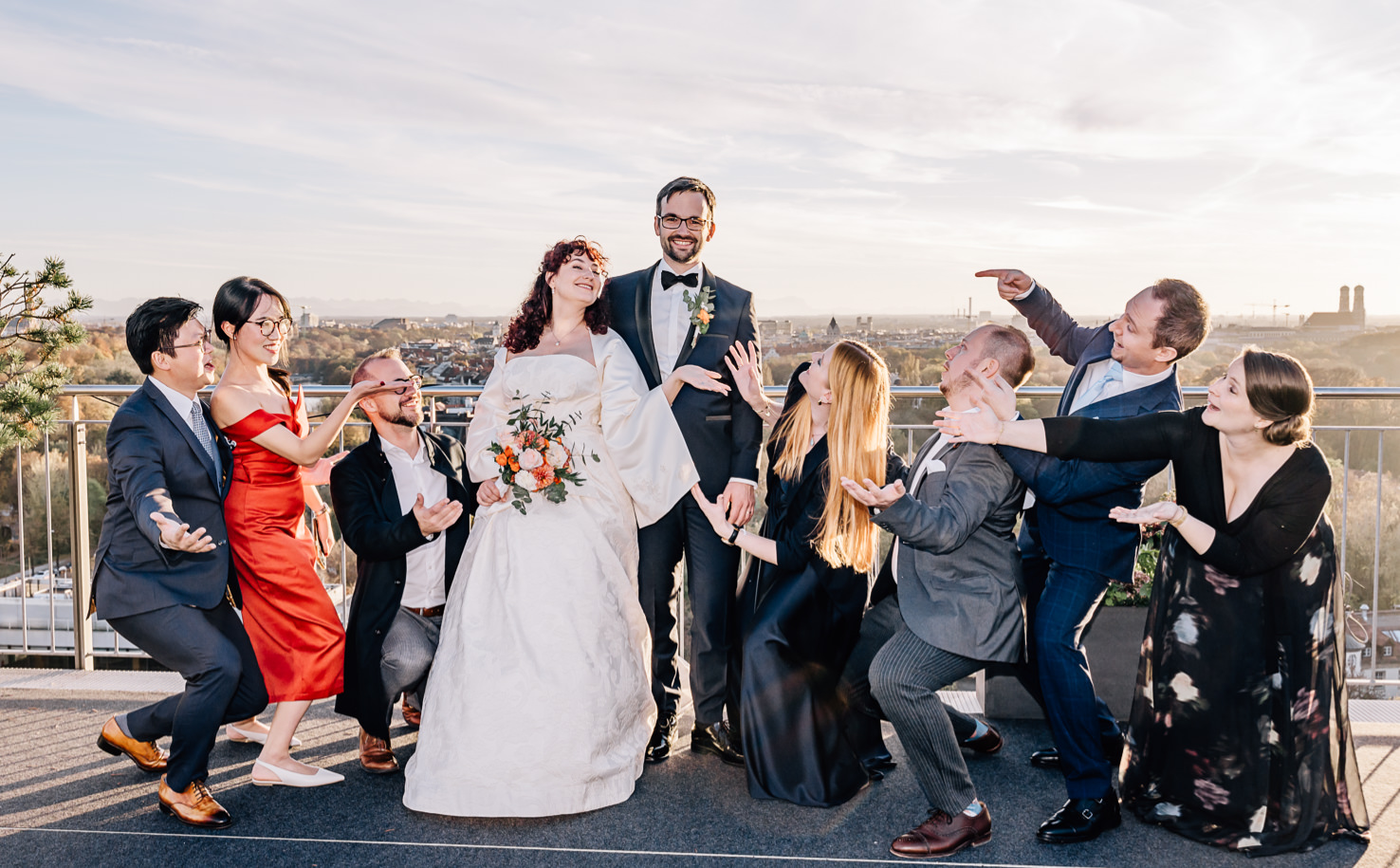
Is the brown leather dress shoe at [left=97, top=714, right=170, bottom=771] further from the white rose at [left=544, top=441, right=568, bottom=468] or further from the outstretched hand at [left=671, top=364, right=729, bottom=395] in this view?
the outstretched hand at [left=671, top=364, right=729, bottom=395]

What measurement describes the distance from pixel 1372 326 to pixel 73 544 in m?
39.0

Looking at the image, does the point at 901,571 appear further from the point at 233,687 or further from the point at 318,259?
the point at 318,259

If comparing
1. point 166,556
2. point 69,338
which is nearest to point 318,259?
point 69,338

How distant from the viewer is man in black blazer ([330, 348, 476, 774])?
313cm

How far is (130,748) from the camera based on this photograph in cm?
316

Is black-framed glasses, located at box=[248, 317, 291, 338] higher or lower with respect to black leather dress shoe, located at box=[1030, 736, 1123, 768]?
higher

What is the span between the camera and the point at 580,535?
3.04 meters

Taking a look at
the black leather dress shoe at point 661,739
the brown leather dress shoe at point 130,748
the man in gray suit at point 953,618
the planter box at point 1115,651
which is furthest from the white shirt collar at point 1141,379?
the brown leather dress shoe at point 130,748

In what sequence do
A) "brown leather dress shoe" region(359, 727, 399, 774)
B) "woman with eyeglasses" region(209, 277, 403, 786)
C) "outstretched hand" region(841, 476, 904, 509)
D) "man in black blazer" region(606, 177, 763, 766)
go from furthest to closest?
"man in black blazer" region(606, 177, 763, 766) < "brown leather dress shoe" region(359, 727, 399, 774) < "woman with eyeglasses" region(209, 277, 403, 786) < "outstretched hand" region(841, 476, 904, 509)

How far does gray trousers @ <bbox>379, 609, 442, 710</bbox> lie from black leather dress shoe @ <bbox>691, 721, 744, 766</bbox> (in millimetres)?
968

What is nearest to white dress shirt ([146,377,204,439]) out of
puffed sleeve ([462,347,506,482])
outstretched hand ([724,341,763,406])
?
puffed sleeve ([462,347,506,482])

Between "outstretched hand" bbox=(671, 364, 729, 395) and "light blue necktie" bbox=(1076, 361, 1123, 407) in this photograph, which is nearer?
"light blue necktie" bbox=(1076, 361, 1123, 407)

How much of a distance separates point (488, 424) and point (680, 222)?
985 millimetres

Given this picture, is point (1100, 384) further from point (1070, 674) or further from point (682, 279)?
point (682, 279)
